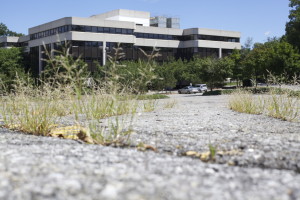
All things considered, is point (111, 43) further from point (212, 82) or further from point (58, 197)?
point (58, 197)

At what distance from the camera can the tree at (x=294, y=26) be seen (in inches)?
2413

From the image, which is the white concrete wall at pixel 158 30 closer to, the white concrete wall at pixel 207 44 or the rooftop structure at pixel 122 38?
the rooftop structure at pixel 122 38

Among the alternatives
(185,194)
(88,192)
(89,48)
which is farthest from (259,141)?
(89,48)

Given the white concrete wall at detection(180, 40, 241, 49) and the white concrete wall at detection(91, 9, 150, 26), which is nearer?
the white concrete wall at detection(91, 9, 150, 26)

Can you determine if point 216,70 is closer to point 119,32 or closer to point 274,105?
point 119,32

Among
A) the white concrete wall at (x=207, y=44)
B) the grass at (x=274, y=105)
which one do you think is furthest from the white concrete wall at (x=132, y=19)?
the grass at (x=274, y=105)

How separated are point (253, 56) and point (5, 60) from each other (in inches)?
1495

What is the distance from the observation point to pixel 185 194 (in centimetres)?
291

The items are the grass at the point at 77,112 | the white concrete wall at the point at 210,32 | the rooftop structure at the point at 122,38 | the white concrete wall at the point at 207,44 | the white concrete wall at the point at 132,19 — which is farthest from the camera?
the white concrete wall at the point at 210,32

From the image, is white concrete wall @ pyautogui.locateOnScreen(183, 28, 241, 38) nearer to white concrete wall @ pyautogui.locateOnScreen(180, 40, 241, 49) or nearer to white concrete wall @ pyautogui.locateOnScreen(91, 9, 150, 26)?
white concrete wall @ pyautogui.locateOnScreen(180, 40, 241, 49)

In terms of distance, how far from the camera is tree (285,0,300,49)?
61281 mm

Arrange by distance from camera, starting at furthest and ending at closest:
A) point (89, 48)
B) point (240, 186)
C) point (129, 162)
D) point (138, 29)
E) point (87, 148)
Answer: point (138, 29), point (89, 48), point (87, 148), point (129, 162), point (240, 186)

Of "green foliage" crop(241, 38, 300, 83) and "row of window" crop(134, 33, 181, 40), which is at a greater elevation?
"row of window" crop(134, 33, 181, 40)

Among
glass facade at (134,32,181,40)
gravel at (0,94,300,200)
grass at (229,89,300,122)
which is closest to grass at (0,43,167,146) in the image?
gravel at (0,94,300,200)
